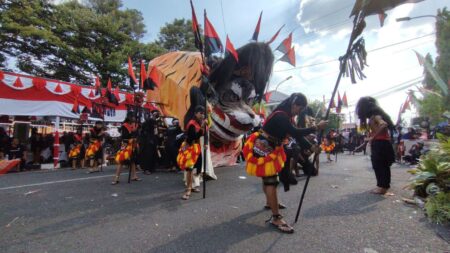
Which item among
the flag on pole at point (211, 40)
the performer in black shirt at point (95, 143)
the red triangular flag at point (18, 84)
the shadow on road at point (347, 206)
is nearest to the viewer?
the shadow on road at point (347, 206)

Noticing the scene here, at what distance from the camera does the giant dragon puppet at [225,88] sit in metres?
6.92

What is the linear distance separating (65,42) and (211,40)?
1550cm

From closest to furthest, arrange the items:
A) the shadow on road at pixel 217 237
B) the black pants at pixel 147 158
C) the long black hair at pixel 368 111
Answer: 1. the shadow on road at pixel 217 237
2. the long black hair at pixel 368 111
3. the black pants at pixel 147 158

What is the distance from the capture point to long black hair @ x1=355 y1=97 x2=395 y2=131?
5.50 meters

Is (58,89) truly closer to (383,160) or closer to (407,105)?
(383,160)

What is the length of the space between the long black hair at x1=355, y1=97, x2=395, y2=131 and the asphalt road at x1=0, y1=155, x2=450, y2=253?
1413mm

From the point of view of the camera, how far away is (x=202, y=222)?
146 inches

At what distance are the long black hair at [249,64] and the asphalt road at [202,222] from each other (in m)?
2.76

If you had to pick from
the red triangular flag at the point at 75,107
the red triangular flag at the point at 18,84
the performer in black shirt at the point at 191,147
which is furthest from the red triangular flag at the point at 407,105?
the red triangular flag at the point at 18,84

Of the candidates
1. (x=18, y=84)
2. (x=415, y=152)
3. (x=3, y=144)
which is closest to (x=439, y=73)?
(x=415, y=152)

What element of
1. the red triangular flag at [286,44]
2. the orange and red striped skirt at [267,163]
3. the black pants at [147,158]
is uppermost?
the red triangular flag at [286,44]

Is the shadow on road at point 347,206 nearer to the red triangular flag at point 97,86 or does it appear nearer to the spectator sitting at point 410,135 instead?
the red triangular flag at point 97,86

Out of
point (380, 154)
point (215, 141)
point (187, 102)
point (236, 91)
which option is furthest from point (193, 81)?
point (380, 154)

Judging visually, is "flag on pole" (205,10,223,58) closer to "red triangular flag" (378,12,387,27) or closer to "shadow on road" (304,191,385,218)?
"red triangular flag" (378,12,387,27)
